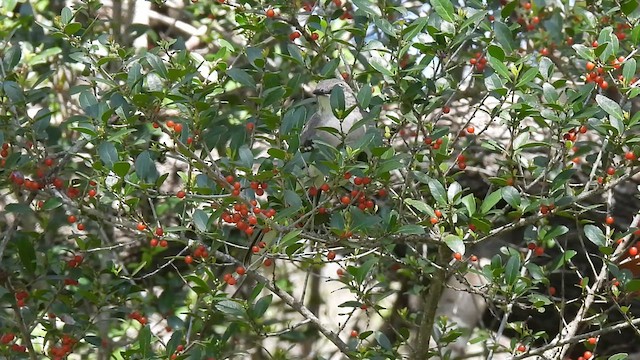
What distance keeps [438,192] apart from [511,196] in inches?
8.7

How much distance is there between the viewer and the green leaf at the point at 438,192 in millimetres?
2475

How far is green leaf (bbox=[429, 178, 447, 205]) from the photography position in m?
2.47

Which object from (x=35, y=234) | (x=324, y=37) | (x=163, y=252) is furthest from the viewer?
(x=163, y=252)

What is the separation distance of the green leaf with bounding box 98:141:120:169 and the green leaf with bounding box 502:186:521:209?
3.67 feet

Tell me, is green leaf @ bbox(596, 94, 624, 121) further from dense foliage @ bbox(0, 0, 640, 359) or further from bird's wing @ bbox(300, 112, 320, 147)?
bird's wing @ bbox(300, 112, 320, 147)

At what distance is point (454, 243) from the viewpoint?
2.39 meters

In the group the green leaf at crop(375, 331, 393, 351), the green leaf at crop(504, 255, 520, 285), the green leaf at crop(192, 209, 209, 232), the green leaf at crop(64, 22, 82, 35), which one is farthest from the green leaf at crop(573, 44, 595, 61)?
Answer: the green leaf at crop(64, 22, 82, 35)

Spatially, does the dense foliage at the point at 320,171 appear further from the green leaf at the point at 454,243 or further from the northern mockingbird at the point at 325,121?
the northern mockingbird at the point at 325,121

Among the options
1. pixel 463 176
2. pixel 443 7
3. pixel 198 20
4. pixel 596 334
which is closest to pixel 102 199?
pixel 443 7

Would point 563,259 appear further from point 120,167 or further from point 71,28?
point 71,28

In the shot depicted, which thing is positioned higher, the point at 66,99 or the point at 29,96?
the point at 29,96

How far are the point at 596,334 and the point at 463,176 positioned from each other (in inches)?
81.2

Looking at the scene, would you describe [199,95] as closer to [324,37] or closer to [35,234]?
[324,37]

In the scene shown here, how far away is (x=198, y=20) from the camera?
14.9 feet
